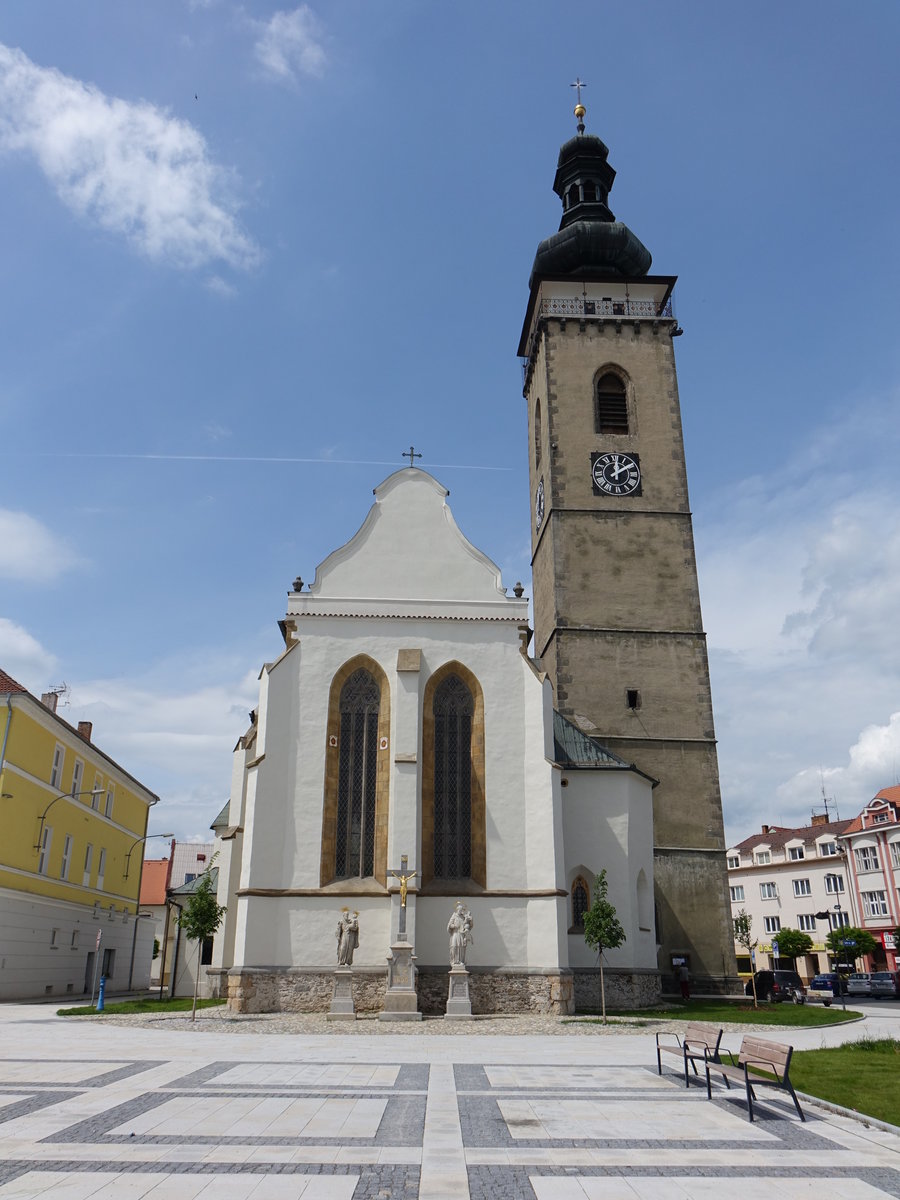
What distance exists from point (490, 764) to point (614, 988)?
727 centimetres

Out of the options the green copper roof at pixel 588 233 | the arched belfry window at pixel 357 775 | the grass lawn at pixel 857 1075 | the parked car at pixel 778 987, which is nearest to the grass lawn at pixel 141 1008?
the arched belfry window at pixel 357 775

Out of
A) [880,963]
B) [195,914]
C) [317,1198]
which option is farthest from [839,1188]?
[880,963]

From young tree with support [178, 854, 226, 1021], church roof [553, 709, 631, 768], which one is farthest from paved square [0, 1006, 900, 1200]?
church roof [553, 709, 631, 768]

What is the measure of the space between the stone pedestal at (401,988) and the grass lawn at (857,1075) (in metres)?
9.68

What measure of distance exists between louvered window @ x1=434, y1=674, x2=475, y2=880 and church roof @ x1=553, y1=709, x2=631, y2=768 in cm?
307

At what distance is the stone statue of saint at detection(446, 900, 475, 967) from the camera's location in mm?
22969

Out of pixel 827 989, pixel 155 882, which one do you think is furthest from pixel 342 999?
pixel 155 882

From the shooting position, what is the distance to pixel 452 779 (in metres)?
26.3

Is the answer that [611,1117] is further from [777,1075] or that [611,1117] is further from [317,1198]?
[317,1198]

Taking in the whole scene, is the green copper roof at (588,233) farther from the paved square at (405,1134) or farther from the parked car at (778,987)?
the paved square at (405,1134)

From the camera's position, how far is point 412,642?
27078 mm

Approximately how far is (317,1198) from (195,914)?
18.3 m

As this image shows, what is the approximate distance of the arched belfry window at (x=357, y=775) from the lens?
82.7 ft

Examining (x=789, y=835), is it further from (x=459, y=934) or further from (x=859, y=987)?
(x=459, y=934)
